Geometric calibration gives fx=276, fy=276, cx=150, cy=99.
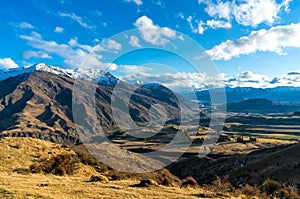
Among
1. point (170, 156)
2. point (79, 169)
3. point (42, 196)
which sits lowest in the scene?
point (170, 156)

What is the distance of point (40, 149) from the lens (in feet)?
217

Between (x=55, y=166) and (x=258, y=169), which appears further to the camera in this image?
(x=258, y=169)

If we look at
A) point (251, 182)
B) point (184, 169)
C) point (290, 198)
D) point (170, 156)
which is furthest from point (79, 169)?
point (170, 156)

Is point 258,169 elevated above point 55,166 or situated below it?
below

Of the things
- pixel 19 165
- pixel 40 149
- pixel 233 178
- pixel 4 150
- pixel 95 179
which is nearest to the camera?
pixel 95 179

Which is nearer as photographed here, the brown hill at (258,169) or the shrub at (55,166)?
the shrub at (55,166)

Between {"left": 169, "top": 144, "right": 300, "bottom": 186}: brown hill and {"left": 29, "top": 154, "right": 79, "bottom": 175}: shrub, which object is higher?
{"left": 29, "top": 154, "right": 79, "bottom": 175}: shrub

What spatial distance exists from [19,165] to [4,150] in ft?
29.2

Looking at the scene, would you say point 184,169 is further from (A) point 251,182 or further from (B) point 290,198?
(B) point 290,198

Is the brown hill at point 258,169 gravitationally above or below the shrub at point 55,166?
below

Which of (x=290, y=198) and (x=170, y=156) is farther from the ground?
(x=290, y=198)

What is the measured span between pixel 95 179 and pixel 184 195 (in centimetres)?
1246

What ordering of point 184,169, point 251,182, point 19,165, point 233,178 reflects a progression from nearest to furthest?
point 19,165
point 251,182
point 233,178
point 184,169

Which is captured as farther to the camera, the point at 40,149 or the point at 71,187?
the point at 40,149
